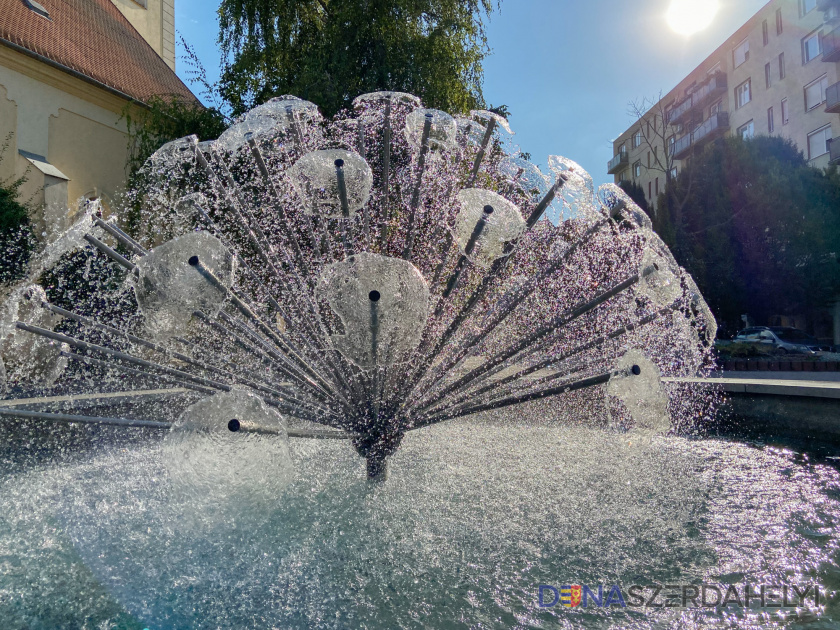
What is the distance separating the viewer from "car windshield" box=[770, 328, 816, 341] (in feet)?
79.0

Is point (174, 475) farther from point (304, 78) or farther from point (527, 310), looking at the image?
point (304, 78)

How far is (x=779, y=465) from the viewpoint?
14.8ft

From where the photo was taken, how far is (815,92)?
27.9 meters

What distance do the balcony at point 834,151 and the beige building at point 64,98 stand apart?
24.9 meters

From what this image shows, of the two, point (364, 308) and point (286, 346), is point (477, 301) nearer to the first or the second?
point (364, 308)

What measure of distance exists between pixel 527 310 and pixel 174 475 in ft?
17.2

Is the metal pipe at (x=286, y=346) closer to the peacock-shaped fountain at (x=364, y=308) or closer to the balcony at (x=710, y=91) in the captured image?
the peacock-shaped fountain at (x=364, y=308)

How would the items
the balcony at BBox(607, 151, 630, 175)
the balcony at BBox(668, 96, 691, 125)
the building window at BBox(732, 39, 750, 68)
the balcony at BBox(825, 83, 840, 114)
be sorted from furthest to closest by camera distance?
the balcony at BBox(607, 151, 630, 175) → the balcony at BBox(668, 96, 691, 125) → the building window at BBox(732, 39, 750, 68) → the balcony at BBox(825, 83, 840, 114)

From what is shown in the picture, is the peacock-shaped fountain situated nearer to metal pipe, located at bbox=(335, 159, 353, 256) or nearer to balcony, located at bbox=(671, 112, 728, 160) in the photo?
metal pipe, located at bbox=(335, 159, 353, 256)

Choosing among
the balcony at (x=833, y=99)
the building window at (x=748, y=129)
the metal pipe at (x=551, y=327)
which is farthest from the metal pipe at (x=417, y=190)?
the building window at (x=748, y=129)

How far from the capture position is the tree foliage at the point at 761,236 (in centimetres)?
2420

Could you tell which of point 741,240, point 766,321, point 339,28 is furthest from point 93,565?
point 766,321
